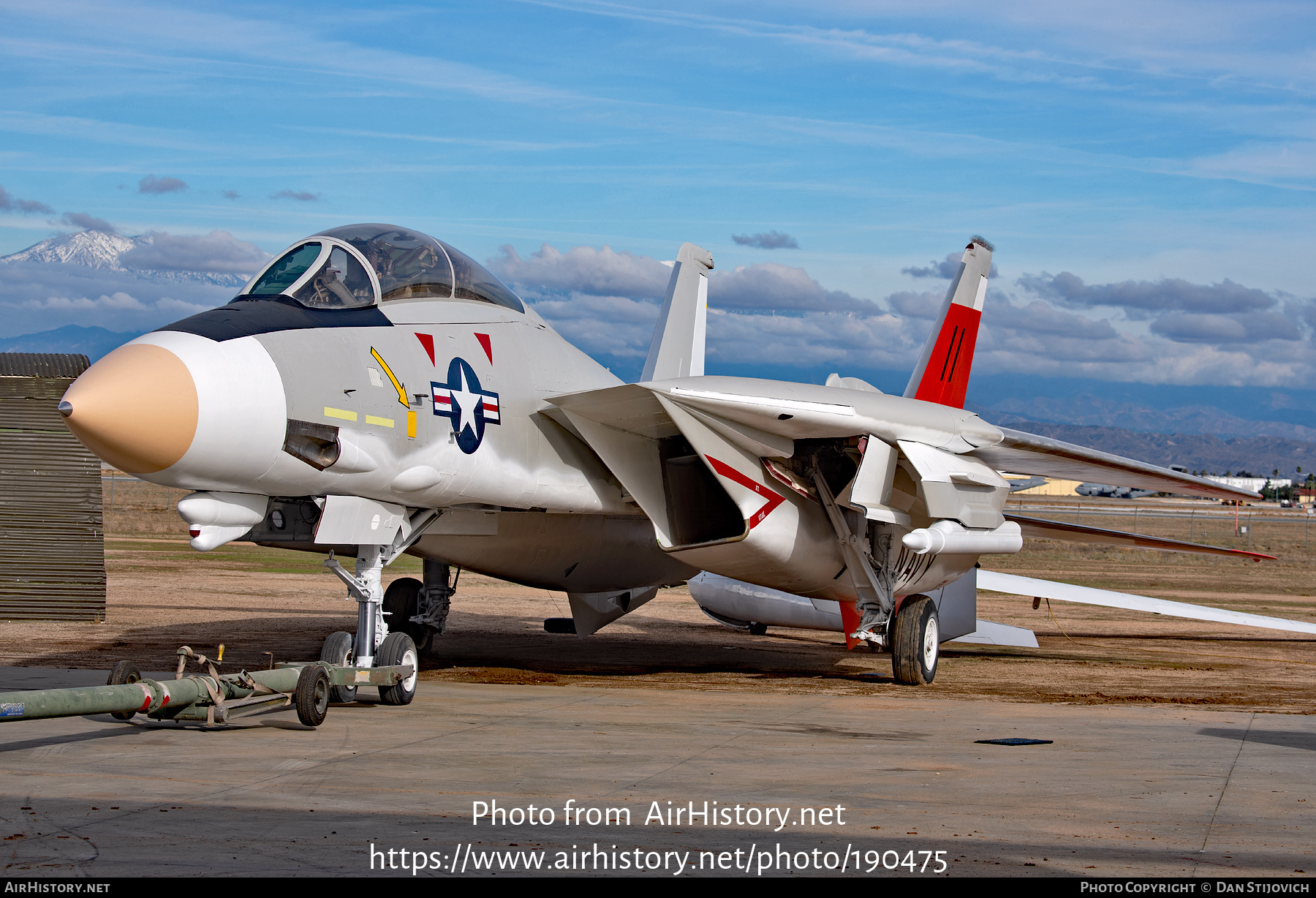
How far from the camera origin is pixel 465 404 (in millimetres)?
9188

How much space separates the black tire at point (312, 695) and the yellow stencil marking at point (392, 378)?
6.02 feet

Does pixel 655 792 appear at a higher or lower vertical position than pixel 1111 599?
higher

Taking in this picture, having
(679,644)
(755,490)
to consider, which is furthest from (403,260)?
(679,644)

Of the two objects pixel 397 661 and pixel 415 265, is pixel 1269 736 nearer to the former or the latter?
pixel 397 661

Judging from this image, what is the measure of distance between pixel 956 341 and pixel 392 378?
8481mm

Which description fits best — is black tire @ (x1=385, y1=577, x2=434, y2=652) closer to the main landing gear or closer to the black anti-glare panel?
the main landing gear

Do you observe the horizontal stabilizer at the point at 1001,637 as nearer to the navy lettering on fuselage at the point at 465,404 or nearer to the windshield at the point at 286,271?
the navy lettering on fuselage at the point at 465,404

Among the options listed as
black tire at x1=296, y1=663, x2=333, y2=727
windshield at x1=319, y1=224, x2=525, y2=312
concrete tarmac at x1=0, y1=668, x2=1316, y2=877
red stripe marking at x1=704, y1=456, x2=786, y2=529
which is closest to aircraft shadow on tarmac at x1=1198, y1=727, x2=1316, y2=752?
concrete tarmac at x1=0, y1=668, x2=1316, y2=877

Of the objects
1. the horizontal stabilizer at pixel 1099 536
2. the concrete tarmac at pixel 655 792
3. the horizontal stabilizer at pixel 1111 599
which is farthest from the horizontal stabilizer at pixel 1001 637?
the concrete tarmac at pixel 655 792

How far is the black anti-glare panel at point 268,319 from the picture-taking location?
740cm
